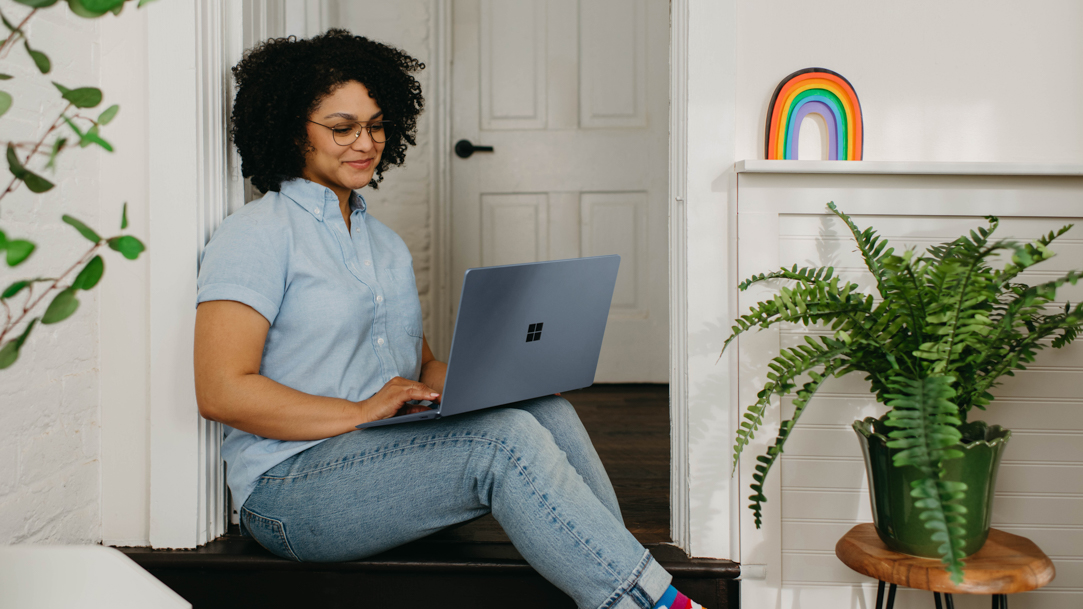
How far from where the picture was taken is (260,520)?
1111 millimetres

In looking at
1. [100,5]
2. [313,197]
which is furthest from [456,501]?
[100,5]

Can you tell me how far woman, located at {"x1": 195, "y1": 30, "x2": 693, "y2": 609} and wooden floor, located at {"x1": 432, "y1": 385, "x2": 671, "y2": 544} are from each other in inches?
12.6

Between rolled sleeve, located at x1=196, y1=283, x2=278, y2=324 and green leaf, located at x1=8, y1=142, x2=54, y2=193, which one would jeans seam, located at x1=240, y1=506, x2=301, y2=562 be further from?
green leaf, located at x1=8, y1=142, x2=54, y2=193

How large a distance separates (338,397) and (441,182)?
1.79 metres

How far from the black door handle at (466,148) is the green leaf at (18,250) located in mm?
2514

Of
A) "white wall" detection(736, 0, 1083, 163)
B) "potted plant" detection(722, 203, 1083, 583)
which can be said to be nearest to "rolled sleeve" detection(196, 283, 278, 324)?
"potted plant" detection(722, 203, 1083, 583)

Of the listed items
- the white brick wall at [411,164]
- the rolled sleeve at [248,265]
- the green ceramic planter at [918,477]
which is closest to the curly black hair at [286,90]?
the rolled sleeve at [248,265]

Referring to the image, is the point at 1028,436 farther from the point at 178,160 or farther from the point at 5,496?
the point at 5,496

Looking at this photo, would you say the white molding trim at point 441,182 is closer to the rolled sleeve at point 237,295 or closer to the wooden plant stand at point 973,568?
the rolled sleeve at point 237,295

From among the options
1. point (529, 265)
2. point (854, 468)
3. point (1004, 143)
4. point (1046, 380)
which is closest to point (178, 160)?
point (529, 265)

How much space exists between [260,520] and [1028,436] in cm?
144

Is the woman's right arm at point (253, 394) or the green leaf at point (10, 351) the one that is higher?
the green leaf at point (10, 351)

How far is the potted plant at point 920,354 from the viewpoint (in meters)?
0.96

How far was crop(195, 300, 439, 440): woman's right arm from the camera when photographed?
104cm
